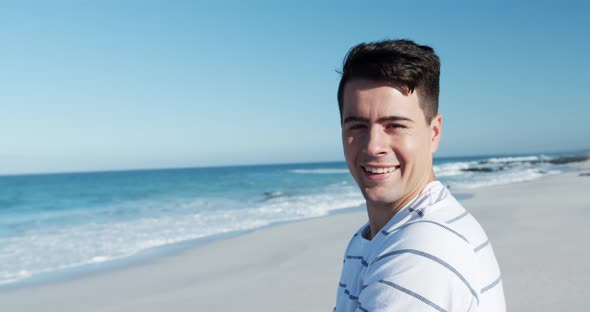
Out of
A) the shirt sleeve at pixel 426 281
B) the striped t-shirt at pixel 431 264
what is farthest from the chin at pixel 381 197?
the shirt sleeve at pixel 426 281

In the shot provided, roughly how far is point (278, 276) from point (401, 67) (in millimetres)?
6157

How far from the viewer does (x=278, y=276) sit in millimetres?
7270

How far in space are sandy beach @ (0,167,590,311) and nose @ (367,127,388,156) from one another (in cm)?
430

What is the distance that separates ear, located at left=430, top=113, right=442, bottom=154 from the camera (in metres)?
1.79

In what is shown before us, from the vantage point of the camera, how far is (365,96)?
160 cm

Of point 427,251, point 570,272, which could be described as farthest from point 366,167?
point 570,272

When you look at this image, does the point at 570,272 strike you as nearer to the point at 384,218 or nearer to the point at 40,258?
the point at 384,218

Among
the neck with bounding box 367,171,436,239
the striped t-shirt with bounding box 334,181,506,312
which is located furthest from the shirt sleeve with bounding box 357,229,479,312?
the neck with bounding box 367,171,436,239

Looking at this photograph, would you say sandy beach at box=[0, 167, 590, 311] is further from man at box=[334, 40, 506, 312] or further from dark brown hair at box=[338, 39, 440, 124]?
dark brown hair at box=[338, 39, 440, 124]

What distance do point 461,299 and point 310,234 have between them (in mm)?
10091

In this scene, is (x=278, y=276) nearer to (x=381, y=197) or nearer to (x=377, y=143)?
(x=381, y=197)

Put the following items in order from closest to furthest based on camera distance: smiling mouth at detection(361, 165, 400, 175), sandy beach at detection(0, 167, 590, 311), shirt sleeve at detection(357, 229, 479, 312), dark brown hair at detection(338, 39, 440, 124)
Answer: shirt sleeve at detection(357, 229, 479, 312), dark brown hair at detection(338, 39, 440, 124), smiling mouth at detection(361, 165, 400, 175), sandy beach at detection(0, 167, 590, 311)

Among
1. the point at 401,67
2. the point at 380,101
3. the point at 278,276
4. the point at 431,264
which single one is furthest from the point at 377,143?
the point at 278,276

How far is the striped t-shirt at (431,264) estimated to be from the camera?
1.23 m
